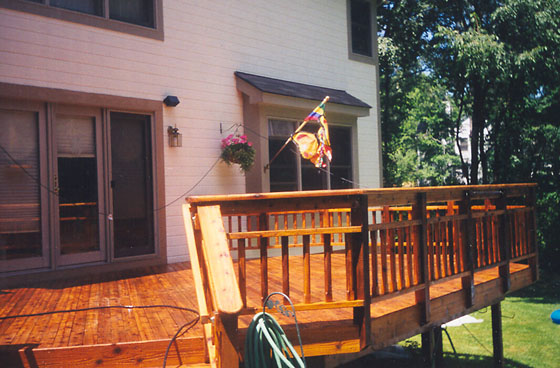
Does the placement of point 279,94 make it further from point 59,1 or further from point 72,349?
point 72,349

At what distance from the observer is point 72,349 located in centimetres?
312

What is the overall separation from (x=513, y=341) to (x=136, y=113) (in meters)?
7.58

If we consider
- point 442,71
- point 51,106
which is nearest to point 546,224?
point 442,71

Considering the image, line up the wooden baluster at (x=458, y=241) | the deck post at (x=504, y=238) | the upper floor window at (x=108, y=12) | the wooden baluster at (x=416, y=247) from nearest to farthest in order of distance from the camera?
the wooden baluster at (x=416, y=247)
the wooden baluster at (x=458, y=241)
the deck post at (x=504, y=238)
the upper floor window at (x=108, y=12)

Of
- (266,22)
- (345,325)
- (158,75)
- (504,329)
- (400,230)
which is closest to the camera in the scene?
(345,325)

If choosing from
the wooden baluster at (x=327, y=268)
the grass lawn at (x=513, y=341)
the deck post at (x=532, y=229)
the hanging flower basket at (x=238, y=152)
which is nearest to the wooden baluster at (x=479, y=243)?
the deck post at (x=532, y=229)

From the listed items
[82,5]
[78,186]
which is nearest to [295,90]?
[82,5]

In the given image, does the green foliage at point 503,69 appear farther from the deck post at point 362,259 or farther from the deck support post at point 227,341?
the deck support post at point 227,341

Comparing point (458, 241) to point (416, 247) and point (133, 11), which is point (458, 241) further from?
point (133, 11)

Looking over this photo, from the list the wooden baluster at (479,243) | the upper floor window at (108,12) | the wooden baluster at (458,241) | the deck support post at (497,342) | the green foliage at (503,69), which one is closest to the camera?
the wooden baluster at (458,241)

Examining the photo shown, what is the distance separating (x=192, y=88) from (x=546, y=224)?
29.9 ft

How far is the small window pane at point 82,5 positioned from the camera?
5.65 metres

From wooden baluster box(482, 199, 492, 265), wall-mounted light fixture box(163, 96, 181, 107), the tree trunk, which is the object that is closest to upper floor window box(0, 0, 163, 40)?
wall-mounted light fixture box(163, 96, 181, 107)

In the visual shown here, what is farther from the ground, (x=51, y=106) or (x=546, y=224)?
(x=51, y=106)
